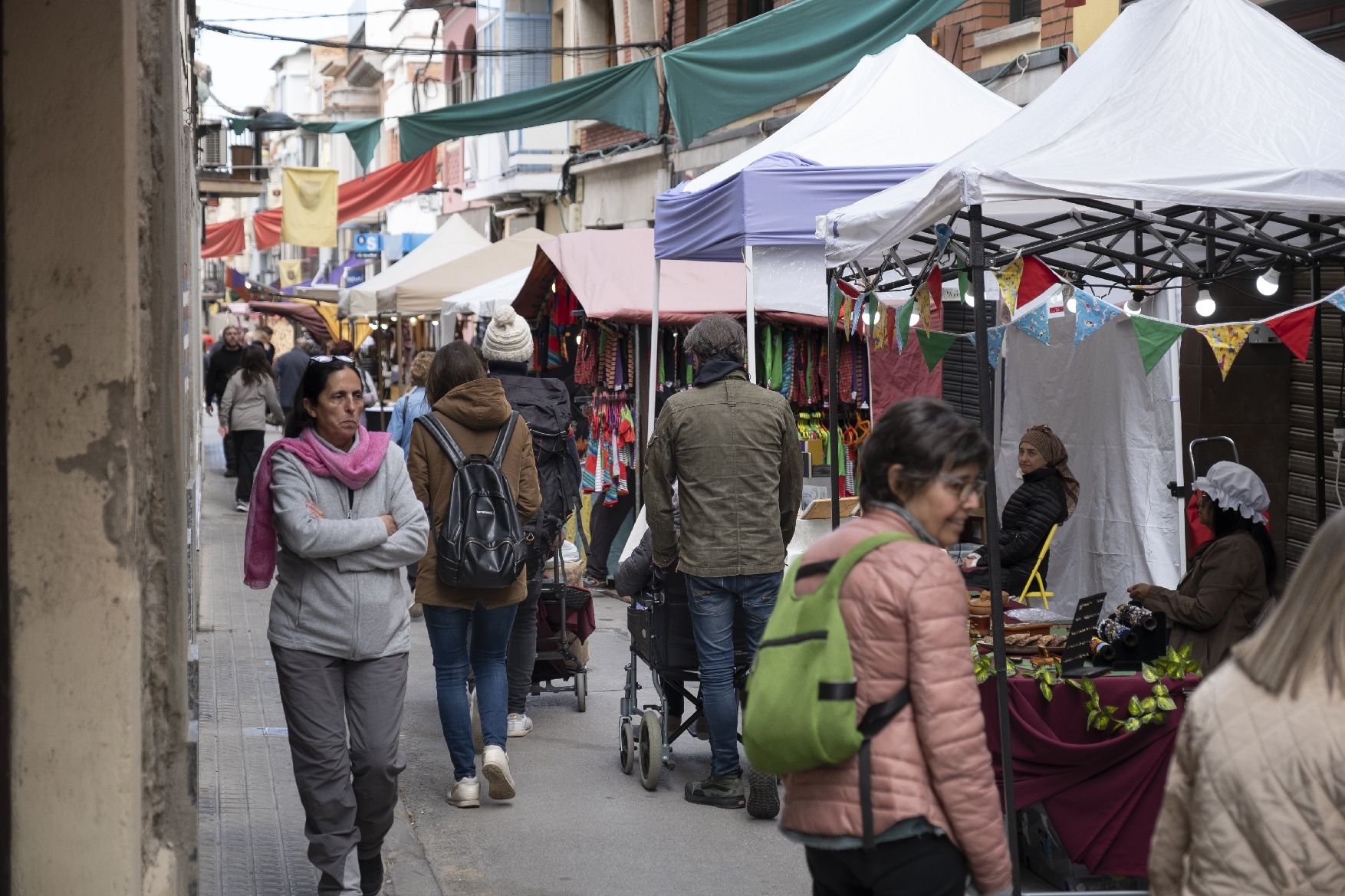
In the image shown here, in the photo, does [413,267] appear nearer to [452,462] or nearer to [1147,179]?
[452,462]

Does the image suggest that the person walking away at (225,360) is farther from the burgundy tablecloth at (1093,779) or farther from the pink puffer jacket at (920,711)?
the pink puffer jacket at (920,711)

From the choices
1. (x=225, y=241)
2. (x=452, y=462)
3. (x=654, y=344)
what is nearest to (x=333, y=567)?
(x=452, y=462)

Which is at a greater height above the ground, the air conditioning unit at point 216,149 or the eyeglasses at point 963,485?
the air conditioning unit at point 216,149

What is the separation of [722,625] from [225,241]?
78.6 feet

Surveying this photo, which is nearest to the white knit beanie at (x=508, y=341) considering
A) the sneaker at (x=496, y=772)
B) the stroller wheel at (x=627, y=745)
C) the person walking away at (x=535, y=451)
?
the person walking away at (x=535, y=451)

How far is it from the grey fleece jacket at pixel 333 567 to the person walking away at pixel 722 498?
1589 millimetres

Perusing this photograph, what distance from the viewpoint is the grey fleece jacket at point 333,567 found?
5016mm

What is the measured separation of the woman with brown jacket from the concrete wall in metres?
2.61

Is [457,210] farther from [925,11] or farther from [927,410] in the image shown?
[927,410]

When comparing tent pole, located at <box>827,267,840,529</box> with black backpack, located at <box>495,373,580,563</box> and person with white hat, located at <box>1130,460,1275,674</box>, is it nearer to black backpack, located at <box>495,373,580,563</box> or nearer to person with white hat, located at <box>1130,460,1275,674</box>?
black backpack, located at <box>495,373,580,563</box>

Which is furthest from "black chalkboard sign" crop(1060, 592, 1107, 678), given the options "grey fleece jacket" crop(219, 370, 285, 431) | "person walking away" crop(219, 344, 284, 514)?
"grey fleece jacket" crop(219, 370, 285, 431)

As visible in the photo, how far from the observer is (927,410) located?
11.1 ft

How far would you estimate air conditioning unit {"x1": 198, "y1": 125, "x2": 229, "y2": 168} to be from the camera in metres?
20.2

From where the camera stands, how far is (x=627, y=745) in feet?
23.8
